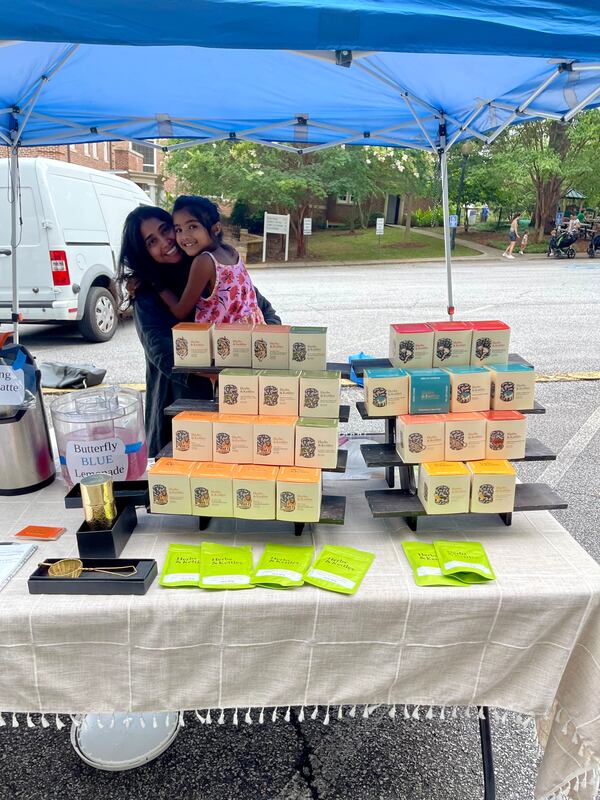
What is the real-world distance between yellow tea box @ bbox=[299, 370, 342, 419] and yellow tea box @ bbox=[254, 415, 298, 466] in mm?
74

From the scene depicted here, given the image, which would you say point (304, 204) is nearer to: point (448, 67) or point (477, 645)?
point (448, 67)

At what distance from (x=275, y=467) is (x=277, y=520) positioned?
0.45 feet

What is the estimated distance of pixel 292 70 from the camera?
2.64 meters

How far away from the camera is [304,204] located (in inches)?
837

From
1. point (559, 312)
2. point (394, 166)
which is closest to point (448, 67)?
point (559, 312)

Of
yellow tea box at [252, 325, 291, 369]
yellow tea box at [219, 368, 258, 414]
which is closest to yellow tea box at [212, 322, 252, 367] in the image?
yellow tea box at [252, 325, 291, 369]

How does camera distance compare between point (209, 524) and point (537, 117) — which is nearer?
point (209, 524)

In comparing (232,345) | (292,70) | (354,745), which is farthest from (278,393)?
(292,70)

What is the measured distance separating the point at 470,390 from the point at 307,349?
47 cm

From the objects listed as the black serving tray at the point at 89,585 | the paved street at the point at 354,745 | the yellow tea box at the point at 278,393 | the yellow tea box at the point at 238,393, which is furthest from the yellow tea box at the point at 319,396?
the paved street at the point at 354,745

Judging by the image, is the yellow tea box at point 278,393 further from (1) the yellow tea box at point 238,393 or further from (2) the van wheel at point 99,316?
(2) the van wheel at point 99,316

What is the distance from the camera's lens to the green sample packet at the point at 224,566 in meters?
1.31

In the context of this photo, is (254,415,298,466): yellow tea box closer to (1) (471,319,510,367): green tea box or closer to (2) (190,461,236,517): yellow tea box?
(2) (190,461,236,517): yellow tea box

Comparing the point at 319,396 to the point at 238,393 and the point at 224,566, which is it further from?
the point at 224,566
